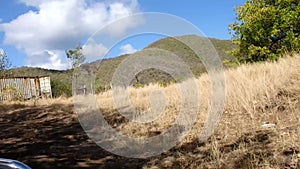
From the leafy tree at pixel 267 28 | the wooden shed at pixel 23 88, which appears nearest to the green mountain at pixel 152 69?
the leafy tree at pixel 267 28

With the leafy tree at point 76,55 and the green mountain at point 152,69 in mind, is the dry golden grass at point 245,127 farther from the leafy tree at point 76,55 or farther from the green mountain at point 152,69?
the leafy tree at point 76,55

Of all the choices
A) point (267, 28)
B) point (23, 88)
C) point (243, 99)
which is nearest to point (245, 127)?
point (243, 99)

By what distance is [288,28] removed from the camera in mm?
12789

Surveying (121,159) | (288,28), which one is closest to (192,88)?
(121,159)

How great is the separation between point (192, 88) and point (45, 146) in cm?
343

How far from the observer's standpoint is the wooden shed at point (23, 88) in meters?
14.0

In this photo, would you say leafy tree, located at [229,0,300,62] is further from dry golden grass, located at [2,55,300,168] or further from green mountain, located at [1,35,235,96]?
dry golden grass, located at [2,55,300,168]

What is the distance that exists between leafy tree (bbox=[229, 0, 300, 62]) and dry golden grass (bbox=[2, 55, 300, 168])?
715cm

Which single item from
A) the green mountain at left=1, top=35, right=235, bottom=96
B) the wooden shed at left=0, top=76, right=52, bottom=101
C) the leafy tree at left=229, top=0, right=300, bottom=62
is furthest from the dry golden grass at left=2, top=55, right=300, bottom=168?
the wooden shed at left=0, top=76, right=52, bottom=101

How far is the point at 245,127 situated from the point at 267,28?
11.0 m

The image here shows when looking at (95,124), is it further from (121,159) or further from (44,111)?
(44,111)

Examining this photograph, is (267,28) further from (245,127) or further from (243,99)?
(245,127)

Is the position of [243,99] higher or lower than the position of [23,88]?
lower

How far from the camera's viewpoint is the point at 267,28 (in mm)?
13422
